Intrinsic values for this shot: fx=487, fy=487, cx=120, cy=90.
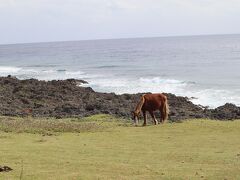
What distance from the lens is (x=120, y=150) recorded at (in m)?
17.7

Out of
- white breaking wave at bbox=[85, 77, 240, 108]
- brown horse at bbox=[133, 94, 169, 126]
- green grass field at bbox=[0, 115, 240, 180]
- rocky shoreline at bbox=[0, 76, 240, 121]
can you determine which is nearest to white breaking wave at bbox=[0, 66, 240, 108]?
white breaking wave at bbox=[85, 77, 240, 108]

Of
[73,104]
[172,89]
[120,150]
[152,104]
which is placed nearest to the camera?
[120,150]

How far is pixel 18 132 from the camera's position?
71.2 ft

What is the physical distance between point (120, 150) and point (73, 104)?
1822 cm

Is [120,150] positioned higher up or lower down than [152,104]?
lower down

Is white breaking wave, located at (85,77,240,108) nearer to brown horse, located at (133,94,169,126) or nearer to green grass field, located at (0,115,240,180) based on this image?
brown horse, located at (133,94,169,126)

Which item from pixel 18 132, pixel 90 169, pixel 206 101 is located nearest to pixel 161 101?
pixel 18 132

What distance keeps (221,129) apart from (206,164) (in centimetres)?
837

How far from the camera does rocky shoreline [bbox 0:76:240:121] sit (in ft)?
103

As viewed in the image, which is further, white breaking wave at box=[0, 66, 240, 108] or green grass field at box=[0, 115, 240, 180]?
white breaking wave at box=[0, 66, 240, 108]

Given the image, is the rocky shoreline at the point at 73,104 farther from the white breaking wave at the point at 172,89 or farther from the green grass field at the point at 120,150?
the green grass field at the point at 120,150

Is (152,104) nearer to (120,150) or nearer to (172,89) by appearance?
(120,150)

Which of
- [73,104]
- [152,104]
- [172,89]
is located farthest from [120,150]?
[172,89]

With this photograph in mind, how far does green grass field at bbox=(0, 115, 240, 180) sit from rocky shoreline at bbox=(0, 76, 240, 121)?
5.66 m
